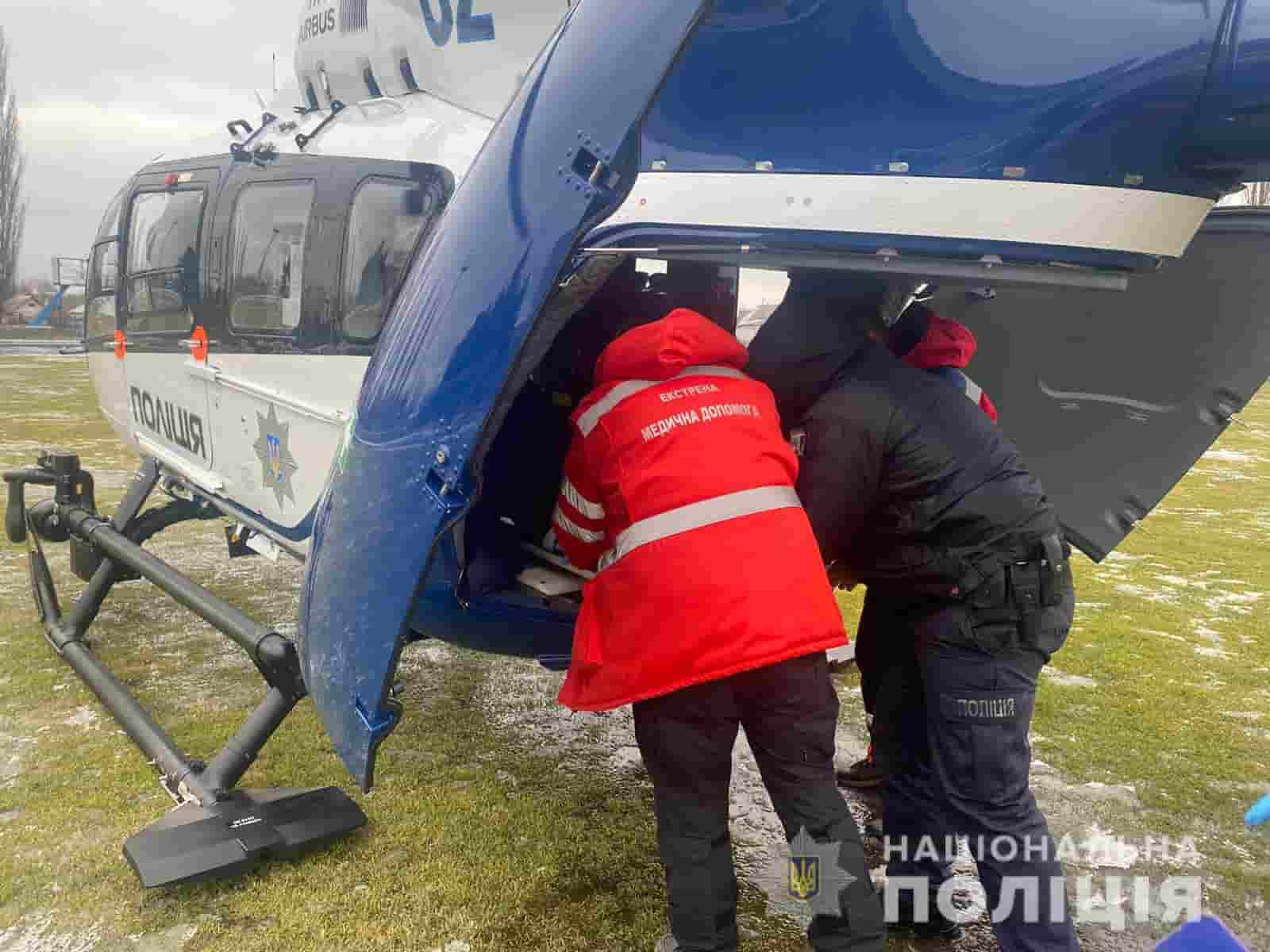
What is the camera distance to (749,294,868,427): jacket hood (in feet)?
8.16

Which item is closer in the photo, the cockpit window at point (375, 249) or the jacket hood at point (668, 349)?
the jacket hood at point (668, 349)

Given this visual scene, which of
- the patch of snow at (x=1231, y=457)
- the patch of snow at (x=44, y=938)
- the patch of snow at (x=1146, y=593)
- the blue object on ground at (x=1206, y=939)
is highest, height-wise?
the blue object on ground at (x=1206, y=939)

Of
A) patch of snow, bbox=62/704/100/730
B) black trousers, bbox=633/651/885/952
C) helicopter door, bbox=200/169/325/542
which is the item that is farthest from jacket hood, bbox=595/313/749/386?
patch of snow, bbox=62/704/100/730

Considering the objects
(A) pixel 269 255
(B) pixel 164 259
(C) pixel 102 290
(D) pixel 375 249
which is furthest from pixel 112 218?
(D) pixel 375 249

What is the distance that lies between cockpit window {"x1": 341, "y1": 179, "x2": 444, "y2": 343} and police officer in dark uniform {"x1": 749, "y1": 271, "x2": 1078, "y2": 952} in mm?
1464

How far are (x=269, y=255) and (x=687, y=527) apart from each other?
238 centimetres

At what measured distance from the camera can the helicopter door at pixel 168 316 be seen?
4.26m

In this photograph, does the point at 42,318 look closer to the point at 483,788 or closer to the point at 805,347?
the point at 483,788

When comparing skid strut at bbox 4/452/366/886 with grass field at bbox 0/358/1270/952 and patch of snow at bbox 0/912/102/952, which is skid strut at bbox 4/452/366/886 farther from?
patch of snow at bbox 0/912/102/952

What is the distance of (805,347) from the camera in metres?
2.52

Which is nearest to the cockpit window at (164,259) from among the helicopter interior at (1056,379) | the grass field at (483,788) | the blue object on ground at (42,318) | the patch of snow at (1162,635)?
the grass field at (483,788)

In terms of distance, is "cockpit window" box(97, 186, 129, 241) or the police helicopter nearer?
the police helicopter

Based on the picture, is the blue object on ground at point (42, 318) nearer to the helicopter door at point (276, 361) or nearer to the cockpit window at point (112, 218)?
the cockpit window at point (112, 218)

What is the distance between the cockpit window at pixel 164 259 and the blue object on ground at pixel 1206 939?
4.10 m
